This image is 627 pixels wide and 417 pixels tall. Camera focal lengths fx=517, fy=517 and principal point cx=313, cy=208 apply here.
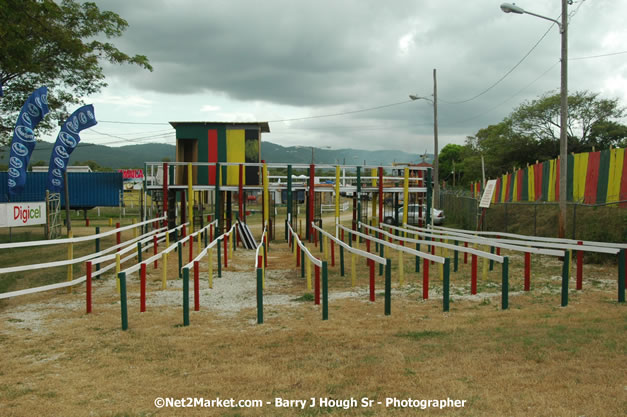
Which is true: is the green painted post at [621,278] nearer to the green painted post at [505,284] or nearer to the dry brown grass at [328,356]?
the dry brown grass at [328,356]

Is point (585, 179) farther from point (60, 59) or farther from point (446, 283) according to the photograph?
point (60, 59)

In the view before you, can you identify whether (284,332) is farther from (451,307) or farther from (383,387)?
(451,307)

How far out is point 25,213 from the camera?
18688 millimetres

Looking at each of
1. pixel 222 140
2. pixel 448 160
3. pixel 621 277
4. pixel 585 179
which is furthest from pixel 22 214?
pixel 448 160

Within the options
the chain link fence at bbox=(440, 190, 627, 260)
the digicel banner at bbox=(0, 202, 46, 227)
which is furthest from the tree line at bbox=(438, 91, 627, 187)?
the digicel banner at bbox=(0, 202, 46, 227)

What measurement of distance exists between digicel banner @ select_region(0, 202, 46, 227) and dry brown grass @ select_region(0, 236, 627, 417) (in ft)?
31.6

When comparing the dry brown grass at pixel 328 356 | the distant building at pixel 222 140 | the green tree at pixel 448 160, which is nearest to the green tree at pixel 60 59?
the distant building at pixel 222 140

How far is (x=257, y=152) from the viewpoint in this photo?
77.3 feet

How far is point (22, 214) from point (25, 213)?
0.21 meters

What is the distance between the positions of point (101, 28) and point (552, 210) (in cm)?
2204

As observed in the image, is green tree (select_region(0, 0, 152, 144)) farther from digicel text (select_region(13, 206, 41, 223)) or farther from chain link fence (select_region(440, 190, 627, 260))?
chain link fence (select_region(440, 190, 627, 260))

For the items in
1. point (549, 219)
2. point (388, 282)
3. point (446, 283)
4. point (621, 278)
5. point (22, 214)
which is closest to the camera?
point (388, 282)

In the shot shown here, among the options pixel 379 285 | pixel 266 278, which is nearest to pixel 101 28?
pixel 266 278

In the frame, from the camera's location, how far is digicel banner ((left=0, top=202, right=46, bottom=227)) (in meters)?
17.6
